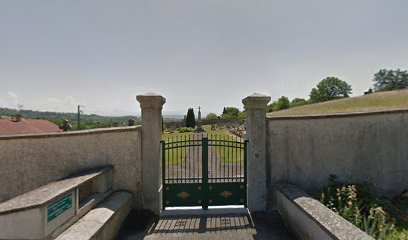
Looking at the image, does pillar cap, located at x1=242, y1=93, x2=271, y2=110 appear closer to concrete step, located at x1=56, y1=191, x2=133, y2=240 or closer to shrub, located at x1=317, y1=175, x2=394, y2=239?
shrub, located at x1=317, y1=175, x2=394, y2=239

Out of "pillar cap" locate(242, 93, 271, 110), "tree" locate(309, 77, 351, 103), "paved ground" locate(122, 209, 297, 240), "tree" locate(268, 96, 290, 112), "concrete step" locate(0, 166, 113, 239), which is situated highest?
"tree" locate(309, 77, 351, 103)

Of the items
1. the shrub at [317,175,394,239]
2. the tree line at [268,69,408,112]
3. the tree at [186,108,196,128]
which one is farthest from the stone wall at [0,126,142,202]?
the tree line at [268,69,408,112]

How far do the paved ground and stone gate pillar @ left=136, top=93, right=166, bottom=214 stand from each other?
586 millimetres

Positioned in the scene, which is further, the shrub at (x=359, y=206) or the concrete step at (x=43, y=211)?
the shrub at (x=359, y=206)

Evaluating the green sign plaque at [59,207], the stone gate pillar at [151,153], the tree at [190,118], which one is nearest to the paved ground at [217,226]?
the stone gate pillar at [151,153]

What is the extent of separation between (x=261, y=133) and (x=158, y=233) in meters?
3.69

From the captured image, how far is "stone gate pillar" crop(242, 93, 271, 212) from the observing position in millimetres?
6668

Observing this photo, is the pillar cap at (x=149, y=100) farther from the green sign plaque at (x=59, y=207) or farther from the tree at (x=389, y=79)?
the tree at (x=389, y=79)

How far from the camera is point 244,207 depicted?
22.7ft

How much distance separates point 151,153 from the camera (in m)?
6.64

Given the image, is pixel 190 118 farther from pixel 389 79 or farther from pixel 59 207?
pixel 389 79

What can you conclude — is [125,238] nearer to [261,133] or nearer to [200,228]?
[200,228]

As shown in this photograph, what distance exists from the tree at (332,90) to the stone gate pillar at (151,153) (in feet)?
293

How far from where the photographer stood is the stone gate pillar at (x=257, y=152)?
21.9 feet
